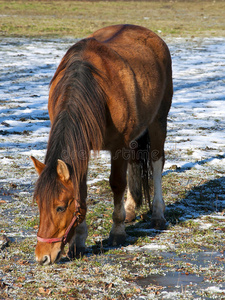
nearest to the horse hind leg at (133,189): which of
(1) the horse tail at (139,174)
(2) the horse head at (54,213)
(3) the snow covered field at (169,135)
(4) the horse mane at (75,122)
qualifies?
(1) the horse tail at (139,174)

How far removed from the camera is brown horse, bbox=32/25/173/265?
9.51ft

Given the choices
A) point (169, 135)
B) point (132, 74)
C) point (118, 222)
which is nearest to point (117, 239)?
point (118, 222)

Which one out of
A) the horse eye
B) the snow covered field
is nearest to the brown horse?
the horse eye

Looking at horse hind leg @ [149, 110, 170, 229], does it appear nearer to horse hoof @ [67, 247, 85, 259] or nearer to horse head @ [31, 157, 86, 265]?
horse hoof @ [67, 247, 85, 259]

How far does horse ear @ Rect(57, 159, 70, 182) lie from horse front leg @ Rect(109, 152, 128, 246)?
0.87m

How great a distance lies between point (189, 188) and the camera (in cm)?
511

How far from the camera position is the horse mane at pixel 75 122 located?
2.88 m

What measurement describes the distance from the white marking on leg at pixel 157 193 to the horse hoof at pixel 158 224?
0.11 feet

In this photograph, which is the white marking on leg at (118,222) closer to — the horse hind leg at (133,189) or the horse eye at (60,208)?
the horse hind leg at (133,189)

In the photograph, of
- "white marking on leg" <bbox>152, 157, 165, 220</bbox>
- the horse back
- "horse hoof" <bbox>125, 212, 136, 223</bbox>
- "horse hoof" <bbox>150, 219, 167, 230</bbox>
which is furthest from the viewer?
"horse hoof" <bbox>125, 212, 136, 223</bbox>

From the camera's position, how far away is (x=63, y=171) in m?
2.85

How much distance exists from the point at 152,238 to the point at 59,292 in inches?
49.8

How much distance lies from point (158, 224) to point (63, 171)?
1.65 m

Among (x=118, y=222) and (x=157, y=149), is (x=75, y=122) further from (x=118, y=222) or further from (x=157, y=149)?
(x=157, y=149)
